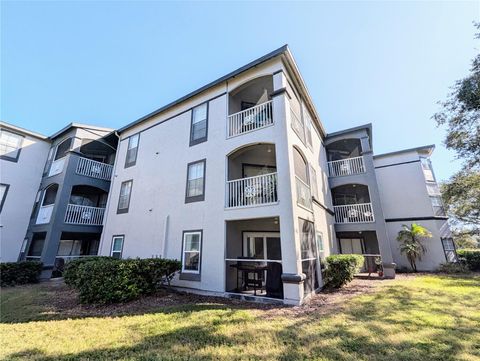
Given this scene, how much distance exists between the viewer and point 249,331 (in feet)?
17.0

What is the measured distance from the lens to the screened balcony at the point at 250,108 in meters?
9.90

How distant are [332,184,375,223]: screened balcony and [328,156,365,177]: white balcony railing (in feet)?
3.93

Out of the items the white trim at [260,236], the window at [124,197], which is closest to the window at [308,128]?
the white trim at [260,236]

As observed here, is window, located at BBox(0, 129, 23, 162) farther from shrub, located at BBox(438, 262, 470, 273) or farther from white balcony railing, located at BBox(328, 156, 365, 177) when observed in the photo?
shrub, located at BBox(438, 262, 470, 273)

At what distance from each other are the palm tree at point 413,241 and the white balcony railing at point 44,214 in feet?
78.2

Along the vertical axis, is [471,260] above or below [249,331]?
above

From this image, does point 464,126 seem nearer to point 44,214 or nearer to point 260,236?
point 260,236

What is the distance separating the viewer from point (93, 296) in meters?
7.43

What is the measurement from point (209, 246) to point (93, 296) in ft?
14.1

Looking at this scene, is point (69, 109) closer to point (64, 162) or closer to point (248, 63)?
point (64, 162)

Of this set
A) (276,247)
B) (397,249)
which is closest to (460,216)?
(397,249)

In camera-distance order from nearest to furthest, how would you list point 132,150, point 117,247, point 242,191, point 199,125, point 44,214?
point 242,191, point 199,125, point 117,247, point 44,214, point 132,150

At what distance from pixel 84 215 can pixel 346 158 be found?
19259mm

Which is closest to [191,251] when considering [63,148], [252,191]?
[252,191]
